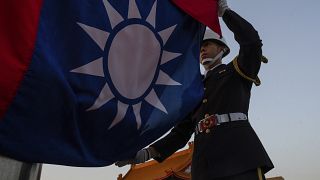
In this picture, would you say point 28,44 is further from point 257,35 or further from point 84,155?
point 257,35

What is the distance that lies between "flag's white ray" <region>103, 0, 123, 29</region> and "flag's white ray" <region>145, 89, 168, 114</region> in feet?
1.71

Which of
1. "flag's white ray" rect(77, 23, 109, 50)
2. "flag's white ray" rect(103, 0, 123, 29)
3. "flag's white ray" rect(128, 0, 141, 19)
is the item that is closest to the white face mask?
"flag's white ray" rect(128, 0, 141, 19)

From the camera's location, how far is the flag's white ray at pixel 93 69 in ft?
6.26

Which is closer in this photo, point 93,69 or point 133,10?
point 93,69

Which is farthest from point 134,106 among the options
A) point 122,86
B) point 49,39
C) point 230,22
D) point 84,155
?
point 230,22

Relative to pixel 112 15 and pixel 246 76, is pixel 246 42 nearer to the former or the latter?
pixel 246 76

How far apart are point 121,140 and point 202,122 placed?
3.09 ft

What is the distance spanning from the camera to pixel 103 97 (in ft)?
6.57

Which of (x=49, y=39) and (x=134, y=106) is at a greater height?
(x=49, y=39)

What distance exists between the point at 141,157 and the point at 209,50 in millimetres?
1224

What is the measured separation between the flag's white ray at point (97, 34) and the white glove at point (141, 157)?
3.18ft

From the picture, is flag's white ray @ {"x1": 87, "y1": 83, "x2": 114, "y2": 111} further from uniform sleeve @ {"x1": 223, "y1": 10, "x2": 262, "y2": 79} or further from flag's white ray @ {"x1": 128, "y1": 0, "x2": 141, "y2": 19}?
uniform sleeve @ {"x1": 223, "y1": 10, "x2": 262, "y2": 79}

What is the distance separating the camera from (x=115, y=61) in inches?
82.7

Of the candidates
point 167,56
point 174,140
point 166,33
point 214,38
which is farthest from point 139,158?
point 214,38
